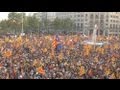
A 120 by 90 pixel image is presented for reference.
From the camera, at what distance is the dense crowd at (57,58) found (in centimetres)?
928

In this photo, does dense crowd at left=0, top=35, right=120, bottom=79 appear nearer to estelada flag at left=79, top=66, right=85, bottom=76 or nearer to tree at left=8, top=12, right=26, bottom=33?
estelada flag at left=79, top=66, right=85, bottom=76

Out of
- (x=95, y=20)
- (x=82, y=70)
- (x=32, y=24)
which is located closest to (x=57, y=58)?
(x=82, y=70)

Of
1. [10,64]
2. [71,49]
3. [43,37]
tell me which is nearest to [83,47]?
[71,49]

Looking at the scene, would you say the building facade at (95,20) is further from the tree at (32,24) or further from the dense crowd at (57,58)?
the tree at (32,24)

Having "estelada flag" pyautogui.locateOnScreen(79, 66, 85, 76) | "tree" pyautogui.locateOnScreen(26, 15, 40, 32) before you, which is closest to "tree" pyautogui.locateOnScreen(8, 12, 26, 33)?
"tree" pyautogui.locateOnScreen(26, 15, 40, 32)

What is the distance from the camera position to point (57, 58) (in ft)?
30.8

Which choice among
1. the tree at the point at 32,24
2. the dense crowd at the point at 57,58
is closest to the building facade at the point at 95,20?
the dense crowd at the point at 57,58

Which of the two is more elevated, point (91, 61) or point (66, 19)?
point (66, 19)

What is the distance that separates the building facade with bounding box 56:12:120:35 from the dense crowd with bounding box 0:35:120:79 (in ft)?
0.49

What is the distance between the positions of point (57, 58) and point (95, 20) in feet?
3.45

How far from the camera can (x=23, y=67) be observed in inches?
365

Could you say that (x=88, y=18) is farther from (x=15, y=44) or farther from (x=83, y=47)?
(x=15, y=44)

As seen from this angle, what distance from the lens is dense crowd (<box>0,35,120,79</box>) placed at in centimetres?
928
